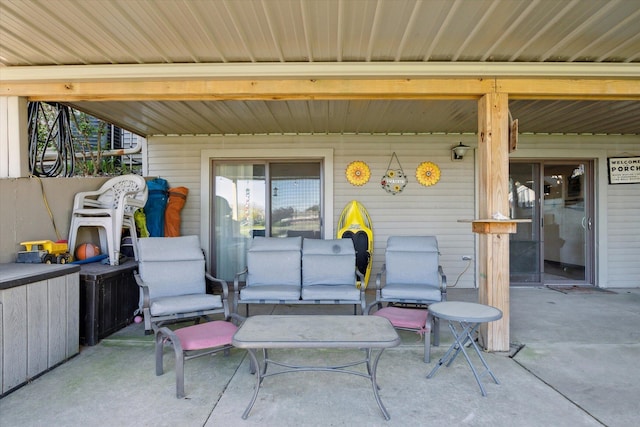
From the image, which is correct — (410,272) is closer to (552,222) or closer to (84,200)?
(552,222)

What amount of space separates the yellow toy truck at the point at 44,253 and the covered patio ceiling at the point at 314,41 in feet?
4.74

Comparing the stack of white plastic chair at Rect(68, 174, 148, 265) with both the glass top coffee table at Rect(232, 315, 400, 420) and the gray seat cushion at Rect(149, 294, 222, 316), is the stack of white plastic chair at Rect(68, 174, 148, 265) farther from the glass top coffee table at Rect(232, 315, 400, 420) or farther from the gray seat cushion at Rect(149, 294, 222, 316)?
the glass top coffee table at Rect(232, 315, 400, 420)

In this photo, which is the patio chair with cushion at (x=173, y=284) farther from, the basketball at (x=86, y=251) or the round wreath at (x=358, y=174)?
the round wreath at (x=358, y=174)

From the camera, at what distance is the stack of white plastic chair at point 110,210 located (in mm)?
4161

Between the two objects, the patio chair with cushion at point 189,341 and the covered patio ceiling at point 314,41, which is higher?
the covered patio ceiling at point 314,41

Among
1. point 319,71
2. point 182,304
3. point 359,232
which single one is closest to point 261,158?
point 359,232

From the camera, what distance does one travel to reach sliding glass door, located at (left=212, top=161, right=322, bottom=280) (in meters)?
6.24

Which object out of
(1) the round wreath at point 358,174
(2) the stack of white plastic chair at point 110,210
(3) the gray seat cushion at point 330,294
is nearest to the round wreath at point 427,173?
(1) the round wreath at point 358,174

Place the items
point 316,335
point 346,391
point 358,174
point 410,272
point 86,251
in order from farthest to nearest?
point 358,174 → point 410,272 → point 86,251 → point 346,391 → point 316,335

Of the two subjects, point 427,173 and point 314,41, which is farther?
point 427,173

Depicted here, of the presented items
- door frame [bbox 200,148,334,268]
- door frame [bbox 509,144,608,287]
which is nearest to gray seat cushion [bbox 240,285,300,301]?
door frame [bbox 200,148,334,268]

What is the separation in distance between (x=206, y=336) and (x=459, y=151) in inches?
189

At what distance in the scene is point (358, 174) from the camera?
6125 millimetres

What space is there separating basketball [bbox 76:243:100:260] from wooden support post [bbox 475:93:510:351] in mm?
4153
